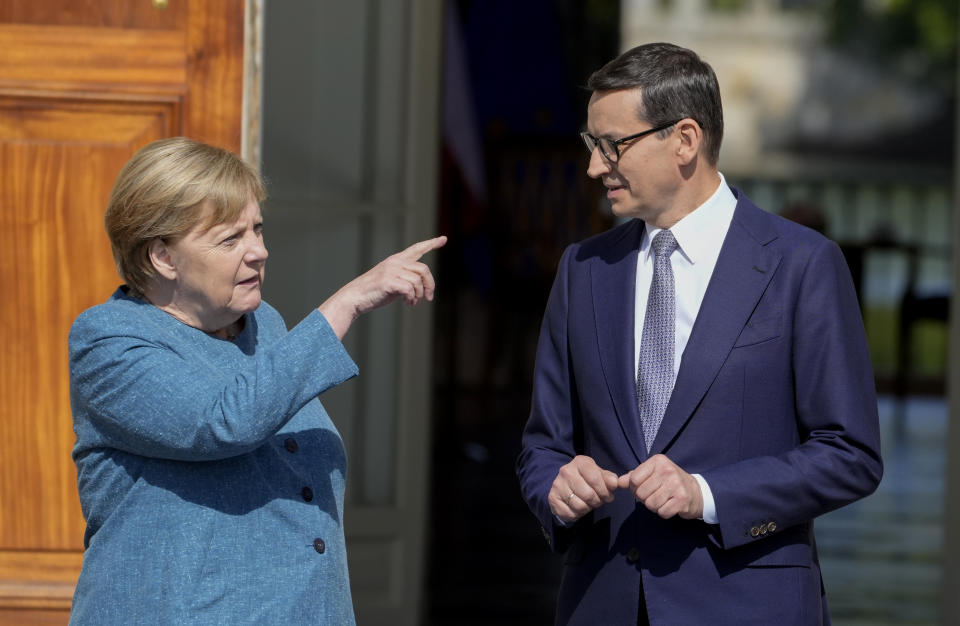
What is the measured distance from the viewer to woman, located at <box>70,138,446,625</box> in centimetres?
201

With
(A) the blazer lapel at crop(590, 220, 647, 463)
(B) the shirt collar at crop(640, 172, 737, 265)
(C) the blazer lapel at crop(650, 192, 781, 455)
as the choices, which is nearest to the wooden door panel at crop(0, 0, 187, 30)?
(A) the blazer lapel at crop(590, 220, 647, 463)

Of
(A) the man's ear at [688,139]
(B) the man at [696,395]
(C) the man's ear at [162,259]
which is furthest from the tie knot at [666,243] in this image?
(C) the man's ear at [162,259]

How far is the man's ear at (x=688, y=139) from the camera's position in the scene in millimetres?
2197

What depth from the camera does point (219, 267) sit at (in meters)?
2.11

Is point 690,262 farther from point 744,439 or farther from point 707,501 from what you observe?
point 707,501

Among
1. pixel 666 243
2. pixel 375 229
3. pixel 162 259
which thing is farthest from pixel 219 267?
pixel 375 229

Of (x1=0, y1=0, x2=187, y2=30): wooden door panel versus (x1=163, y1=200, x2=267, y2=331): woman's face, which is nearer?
(x1=163, y1=200, x2=267, y2=331): woman's face

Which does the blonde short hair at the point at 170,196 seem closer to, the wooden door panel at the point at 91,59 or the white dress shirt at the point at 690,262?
the white dress shirt at the point at 690,262

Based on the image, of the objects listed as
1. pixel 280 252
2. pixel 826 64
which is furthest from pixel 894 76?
pixel 280 252

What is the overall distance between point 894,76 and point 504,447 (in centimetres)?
2730

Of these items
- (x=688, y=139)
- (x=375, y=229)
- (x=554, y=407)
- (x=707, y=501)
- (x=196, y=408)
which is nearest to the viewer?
(x=196, y=408)

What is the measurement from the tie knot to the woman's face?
0.67 m

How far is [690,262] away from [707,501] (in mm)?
418

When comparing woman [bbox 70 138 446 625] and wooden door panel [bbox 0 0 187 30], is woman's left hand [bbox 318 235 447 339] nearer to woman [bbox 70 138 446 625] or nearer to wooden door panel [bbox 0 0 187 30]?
woman [bbox 70 138 446 625]
